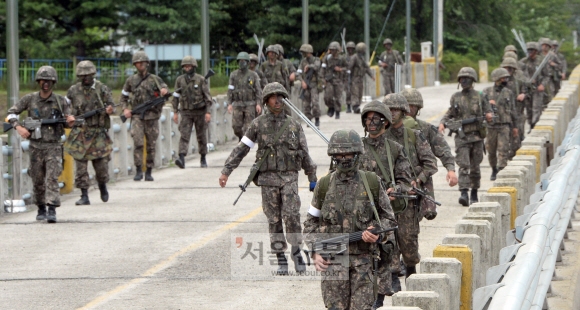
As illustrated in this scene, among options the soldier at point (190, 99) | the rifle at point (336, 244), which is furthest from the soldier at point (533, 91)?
the rifle at point (336, 244)

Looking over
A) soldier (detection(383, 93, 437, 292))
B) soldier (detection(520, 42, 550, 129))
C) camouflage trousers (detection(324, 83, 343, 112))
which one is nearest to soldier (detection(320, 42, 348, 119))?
camouflage trousers (detection(324, 83, 343, 112))

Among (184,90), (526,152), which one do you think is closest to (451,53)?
(184,90)

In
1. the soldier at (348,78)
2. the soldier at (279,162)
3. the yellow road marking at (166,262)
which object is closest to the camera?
the yellow road marking at (166,262)

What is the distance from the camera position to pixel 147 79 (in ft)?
65.9

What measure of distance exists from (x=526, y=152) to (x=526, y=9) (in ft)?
194

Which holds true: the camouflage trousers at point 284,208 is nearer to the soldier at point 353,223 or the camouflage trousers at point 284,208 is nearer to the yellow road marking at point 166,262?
the yellow road marking at point 166,262

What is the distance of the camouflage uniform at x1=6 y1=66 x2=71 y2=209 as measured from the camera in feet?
52.1

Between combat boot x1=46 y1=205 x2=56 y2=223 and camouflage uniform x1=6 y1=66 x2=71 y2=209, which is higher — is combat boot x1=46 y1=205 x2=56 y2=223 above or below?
below

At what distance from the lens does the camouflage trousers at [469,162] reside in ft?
58.5

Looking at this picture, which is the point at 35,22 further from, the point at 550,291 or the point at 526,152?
the point at 550,291

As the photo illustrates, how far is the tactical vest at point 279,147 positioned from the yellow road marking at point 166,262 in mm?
1582

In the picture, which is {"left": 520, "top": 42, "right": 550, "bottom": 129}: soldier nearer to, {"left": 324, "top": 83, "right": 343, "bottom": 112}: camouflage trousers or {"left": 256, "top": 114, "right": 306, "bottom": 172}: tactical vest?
{"left": 324, "top": 83, "right": 343, "bottom": 112}: camouflage trousers

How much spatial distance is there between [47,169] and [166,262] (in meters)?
3.29

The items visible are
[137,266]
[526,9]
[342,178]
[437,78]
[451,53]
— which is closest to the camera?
[342,178]
